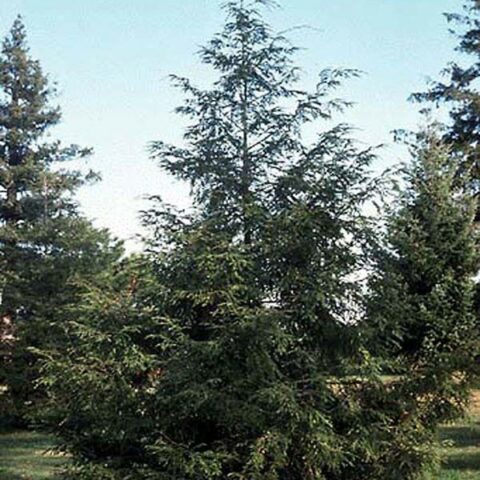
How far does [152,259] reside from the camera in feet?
23.2

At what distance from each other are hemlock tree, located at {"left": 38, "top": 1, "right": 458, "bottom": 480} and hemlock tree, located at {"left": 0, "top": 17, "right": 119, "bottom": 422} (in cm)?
977

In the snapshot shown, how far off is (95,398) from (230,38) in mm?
4025

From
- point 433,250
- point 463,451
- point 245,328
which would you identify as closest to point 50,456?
point 463,451

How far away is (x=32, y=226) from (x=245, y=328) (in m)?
15.1

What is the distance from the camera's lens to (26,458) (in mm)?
13555

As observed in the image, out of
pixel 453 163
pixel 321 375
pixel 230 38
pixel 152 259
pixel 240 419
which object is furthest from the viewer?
pixel 453 163

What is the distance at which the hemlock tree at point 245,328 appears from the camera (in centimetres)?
629

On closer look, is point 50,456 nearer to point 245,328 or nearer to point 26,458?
point 26,458

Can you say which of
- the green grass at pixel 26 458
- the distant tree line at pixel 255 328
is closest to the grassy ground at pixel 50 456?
the green grass at pixel 26 458

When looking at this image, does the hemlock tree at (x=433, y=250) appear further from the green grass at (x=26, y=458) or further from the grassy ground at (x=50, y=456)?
the green grass at (x=26, y=458)

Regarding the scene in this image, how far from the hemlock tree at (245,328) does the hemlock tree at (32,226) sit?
9772mm

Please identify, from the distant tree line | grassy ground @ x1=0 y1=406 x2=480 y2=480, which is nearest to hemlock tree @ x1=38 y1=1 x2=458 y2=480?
the distant tree line

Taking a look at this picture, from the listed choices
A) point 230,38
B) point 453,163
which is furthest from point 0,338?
point 230,38

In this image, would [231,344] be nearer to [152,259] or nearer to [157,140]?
[152,259]
